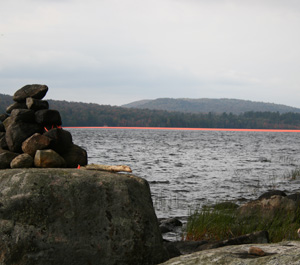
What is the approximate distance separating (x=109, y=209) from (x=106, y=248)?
68cm

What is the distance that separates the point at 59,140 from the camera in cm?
886

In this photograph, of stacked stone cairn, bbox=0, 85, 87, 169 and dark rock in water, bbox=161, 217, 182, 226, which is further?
dark rock in water, bbox=161, 217, 182, 226

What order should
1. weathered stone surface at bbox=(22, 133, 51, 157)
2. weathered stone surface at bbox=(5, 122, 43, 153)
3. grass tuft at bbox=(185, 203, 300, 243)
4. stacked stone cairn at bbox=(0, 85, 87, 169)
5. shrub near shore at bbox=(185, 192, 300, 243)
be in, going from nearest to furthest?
stacked stone cairn at bbox=(0, 85, 87, 169), weathered stone surface at bbox=(22, 133, 51, 157), weathered stone surface at bbox=(5, 122, 43, 153), shrub near shore at bbox=(185, 192, 300, 243), grass tuft at bbox=(185, 203, 300, 243)

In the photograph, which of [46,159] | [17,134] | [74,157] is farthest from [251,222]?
[17,134]

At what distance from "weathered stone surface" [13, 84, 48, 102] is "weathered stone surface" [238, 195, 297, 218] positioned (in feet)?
25.1

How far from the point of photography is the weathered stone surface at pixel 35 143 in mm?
8562

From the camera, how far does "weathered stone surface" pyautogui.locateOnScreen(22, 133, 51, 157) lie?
28.1 feet

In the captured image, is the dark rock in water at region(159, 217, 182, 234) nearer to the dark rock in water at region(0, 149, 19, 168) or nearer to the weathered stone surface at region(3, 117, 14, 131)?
the dark rock in water at region(0, 149, 19, 168)

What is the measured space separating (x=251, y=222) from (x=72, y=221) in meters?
7.22

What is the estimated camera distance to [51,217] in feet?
21.8

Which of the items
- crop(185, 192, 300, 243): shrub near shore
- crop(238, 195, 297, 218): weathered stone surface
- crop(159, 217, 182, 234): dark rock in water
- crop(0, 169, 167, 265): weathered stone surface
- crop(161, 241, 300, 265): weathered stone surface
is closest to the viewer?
crop(161, 241, 300, 265): weathered stone surface

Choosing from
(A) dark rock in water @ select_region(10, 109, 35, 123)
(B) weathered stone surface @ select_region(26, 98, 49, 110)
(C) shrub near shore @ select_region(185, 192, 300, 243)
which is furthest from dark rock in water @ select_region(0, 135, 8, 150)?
(C) shrub near shore @ select_region(185, 192, 300, 243)

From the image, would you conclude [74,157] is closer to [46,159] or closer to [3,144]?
[46,159]

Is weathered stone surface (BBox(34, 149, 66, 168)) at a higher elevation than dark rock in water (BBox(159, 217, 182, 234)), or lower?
higher
